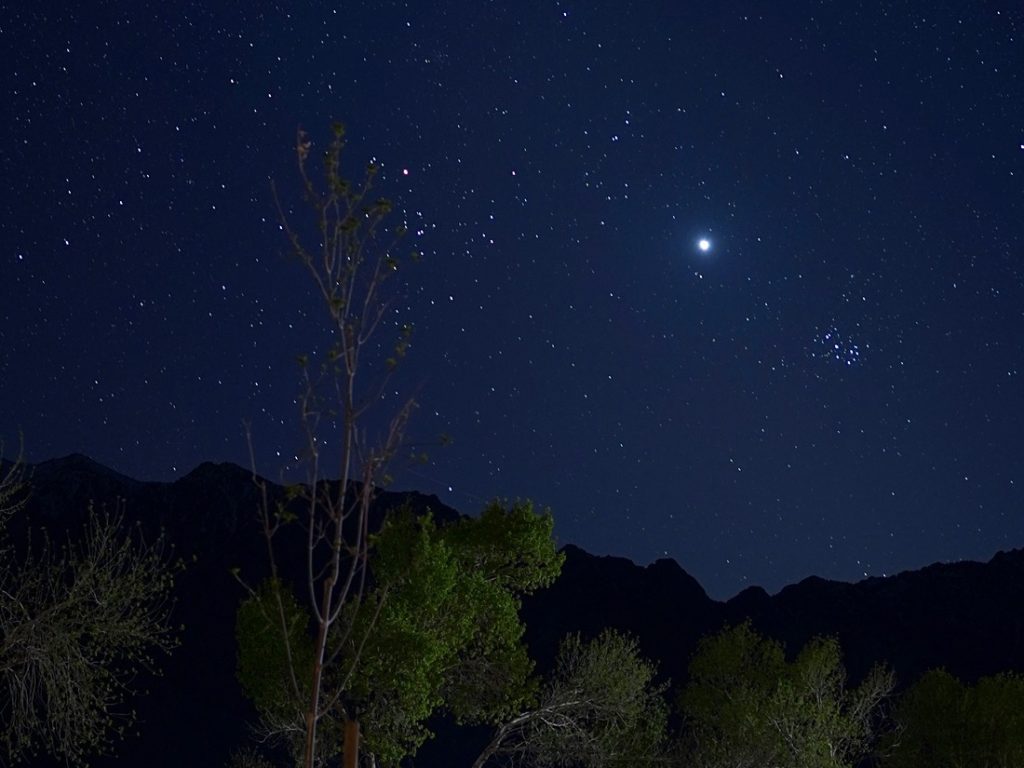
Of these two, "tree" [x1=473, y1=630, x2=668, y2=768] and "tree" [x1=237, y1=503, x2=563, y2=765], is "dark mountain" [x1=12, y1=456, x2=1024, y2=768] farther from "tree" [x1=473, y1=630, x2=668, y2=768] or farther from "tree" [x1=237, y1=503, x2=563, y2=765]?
"tree" [x1=237, y1=503, x2=563, y2=765]

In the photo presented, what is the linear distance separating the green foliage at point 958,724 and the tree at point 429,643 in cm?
2307

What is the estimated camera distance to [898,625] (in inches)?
4840

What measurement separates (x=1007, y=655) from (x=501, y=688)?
105528 mm

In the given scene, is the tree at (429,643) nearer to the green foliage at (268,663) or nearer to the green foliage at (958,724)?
the green foliage at (268,663)

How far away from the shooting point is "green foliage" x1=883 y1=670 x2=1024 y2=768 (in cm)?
4148

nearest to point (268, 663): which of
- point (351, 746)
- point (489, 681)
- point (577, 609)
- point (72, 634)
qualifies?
point (489, 681)

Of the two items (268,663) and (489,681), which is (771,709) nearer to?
(489,681)

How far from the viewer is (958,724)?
44719mm

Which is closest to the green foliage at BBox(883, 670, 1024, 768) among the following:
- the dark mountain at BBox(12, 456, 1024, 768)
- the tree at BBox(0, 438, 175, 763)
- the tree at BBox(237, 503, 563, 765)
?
the tree at BBox(237, 503, 563, 765)

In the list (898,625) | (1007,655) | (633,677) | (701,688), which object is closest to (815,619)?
(898,625)

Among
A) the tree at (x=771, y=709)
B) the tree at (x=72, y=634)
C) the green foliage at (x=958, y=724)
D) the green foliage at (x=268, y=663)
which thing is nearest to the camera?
the tree at (x=72, y=634)

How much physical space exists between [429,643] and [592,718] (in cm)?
567

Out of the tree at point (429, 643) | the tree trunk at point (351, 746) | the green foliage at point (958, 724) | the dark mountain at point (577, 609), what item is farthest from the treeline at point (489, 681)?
the dark mountain at point (577, 609)

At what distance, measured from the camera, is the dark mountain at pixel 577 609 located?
119 metres
